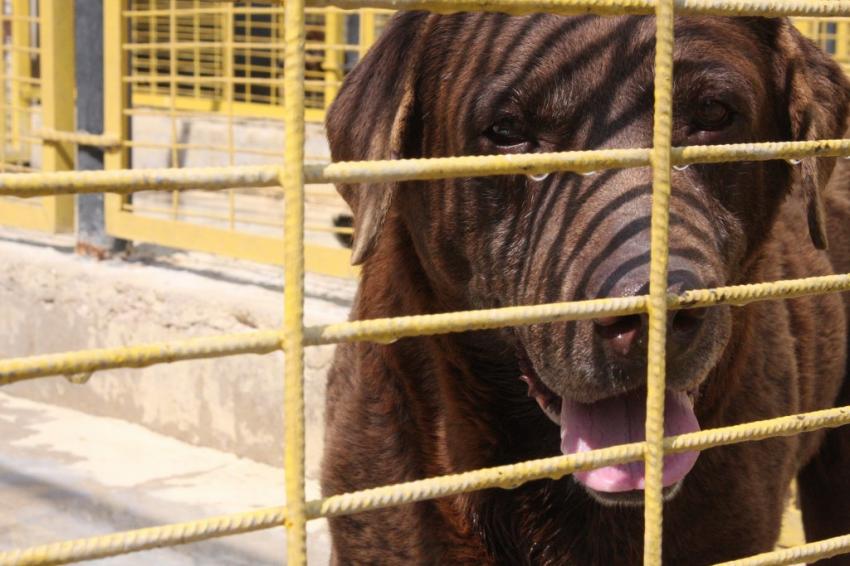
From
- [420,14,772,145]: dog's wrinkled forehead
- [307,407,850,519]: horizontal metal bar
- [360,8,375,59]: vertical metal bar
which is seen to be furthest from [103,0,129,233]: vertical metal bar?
[307,407,850,519]: horizontal metal bar

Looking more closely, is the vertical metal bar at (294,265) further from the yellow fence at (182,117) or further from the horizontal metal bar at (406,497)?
the yellow fence at (182,117)

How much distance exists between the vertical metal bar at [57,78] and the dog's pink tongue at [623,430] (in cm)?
441

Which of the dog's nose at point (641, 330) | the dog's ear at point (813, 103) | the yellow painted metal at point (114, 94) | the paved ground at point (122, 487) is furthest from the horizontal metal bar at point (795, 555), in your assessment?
the yellow painted metal at point (114, 94)

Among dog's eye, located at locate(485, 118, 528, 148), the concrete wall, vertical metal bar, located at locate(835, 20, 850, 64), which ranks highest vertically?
vertical metal bar, located at locate(835, 20, 850, 64)

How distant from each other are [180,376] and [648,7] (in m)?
3.95

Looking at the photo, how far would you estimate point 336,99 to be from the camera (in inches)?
117

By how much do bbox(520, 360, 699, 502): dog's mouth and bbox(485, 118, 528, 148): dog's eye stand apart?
579 millimetres

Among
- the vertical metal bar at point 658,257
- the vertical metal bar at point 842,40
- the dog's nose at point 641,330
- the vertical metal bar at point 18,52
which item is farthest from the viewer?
the vertical metal bar at point 18,52

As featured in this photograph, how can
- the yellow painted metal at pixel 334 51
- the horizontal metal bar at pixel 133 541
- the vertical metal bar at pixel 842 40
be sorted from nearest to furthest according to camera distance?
1. the horizontal metal bar at pixel 133 541
2. the vertical metal bar at pixel 842 40
3. the yellow painted metal at pixel 334 51

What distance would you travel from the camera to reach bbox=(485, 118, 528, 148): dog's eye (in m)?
2.58

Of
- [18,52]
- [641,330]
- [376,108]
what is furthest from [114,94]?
[641,330]

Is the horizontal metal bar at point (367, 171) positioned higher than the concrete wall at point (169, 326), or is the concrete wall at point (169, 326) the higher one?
the horizontal metal bar at point (367, 171)

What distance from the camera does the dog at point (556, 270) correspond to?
2361 mm

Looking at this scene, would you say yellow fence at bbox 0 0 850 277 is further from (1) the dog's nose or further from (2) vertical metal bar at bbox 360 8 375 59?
(1) the dog's nose
